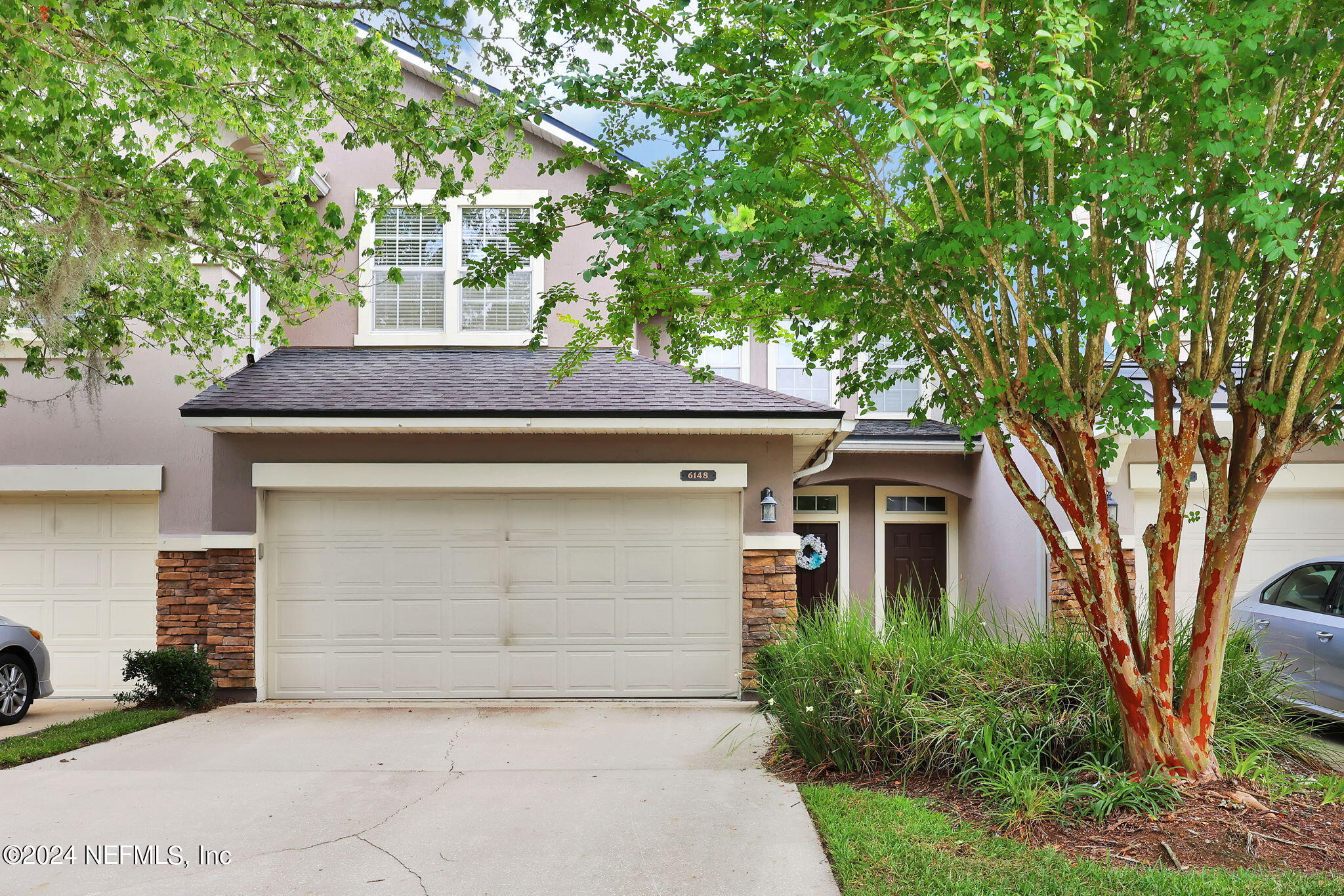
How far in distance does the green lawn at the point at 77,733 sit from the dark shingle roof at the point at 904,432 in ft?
27.5

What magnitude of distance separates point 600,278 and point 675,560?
11.0 feet

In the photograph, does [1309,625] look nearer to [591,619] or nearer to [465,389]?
[591,619]

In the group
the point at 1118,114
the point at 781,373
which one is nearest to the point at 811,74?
the point at 1118,114

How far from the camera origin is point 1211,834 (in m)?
4.29

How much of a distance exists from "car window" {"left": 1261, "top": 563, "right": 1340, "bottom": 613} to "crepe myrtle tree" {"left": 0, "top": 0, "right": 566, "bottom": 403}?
721cm

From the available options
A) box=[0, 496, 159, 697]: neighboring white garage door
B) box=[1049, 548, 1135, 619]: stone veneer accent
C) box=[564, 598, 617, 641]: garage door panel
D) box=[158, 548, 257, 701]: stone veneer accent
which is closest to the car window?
box=[1049, 548, 1135, 619]: stone veneer accent

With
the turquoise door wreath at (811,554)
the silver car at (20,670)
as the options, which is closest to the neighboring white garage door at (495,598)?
the silver car at (20,670)

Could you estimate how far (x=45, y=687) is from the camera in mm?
8258

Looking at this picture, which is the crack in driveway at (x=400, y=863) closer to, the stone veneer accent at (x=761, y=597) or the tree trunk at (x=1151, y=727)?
the tree trunk at (x=1151, y=727)

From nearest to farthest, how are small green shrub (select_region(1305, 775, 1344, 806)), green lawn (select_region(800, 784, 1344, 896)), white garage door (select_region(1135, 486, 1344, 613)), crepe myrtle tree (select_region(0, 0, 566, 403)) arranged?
1. green lawn (select_region(800, 784, 1344, 896))
2. small green shrub (select_region(1305, 775, 1344, 806))
3. crepe myrtle tree (select_region(0, 0, 566, 403))
4. white garage door (select_region(1135, 486, 1344, 613))

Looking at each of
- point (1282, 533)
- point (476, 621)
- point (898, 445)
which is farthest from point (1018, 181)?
point (1282, 533)

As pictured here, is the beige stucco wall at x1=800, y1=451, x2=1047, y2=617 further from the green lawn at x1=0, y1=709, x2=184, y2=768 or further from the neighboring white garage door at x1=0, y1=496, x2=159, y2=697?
the neighboring white garage door at x1=0, y1=496, x2=159, y2=697

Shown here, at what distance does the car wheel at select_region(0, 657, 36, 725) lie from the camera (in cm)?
785

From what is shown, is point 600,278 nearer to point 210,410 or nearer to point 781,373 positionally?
point 781,373
